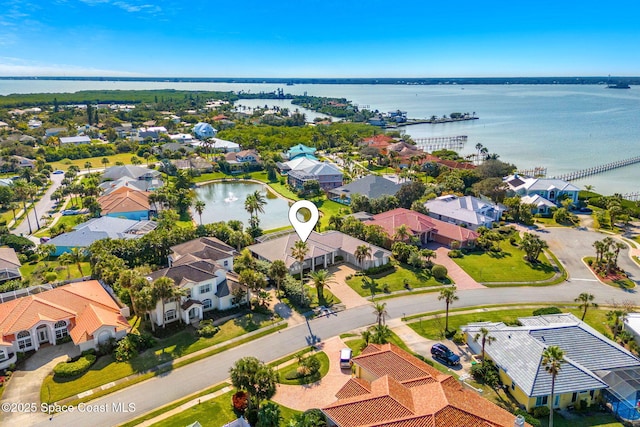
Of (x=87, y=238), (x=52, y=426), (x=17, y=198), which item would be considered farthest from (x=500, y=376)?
(x=17, y=198)

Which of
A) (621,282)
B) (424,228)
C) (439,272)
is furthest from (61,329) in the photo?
(621,282)

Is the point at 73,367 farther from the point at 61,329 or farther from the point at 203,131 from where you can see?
the point at 203,131

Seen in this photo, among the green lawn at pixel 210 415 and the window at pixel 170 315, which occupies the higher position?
the window at pixel 170 315

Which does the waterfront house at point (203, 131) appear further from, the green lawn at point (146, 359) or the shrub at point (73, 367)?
the shrub at point (73, 367)

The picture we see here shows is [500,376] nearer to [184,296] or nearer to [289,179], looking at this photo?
[184,296]

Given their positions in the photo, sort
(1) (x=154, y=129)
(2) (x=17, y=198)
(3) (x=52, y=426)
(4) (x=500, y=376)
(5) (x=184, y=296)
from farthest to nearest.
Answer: (1) (x=154, y=129) < (2) (x=17, y=198) < (5) (x=184, y=296) < (4) (x=500, y=376) < (3) (x=52, y=426)

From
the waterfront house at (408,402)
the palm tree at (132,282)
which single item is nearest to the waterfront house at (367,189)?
the palm tree at (132,282)
